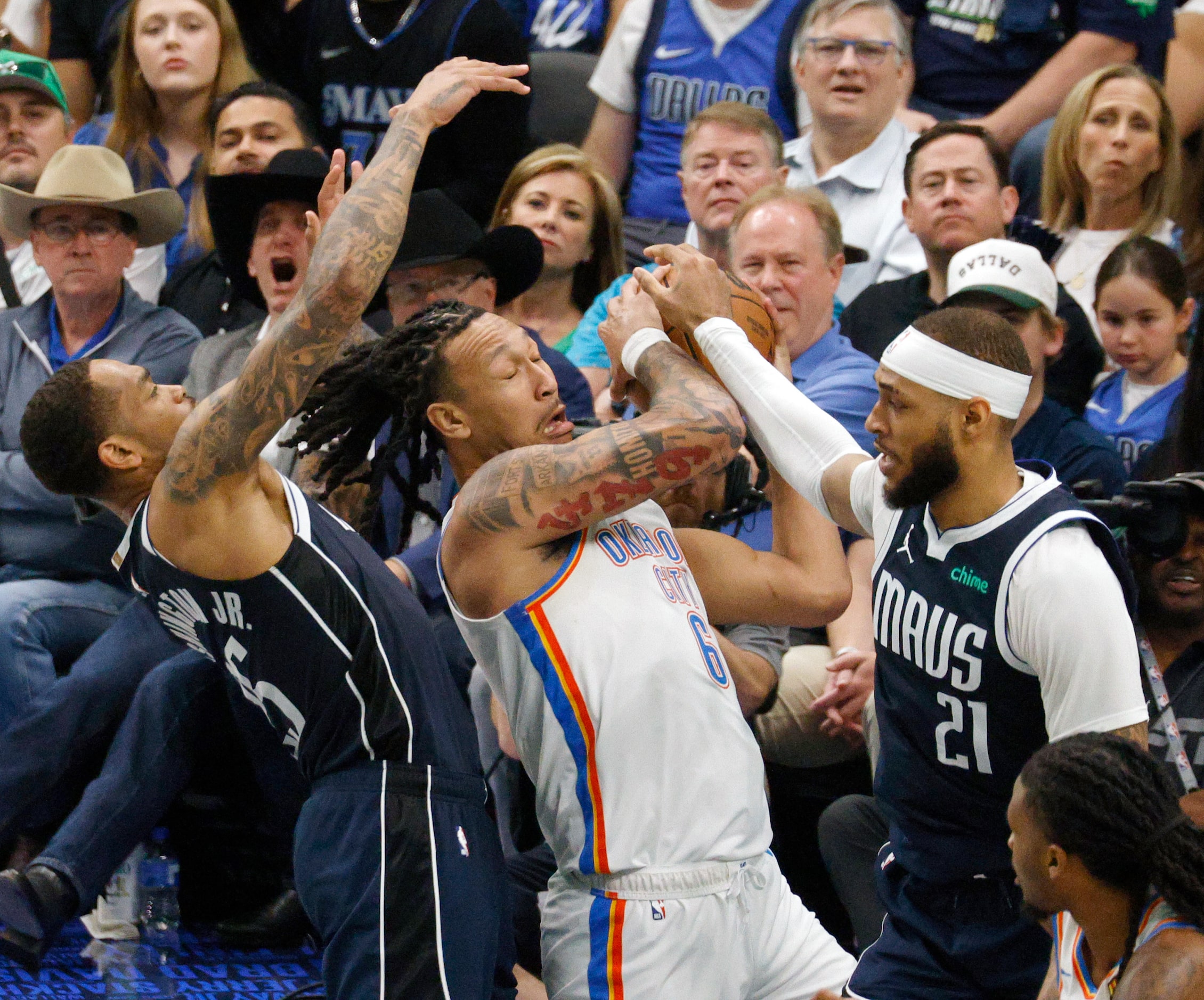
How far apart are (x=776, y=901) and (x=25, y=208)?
4.06 metres

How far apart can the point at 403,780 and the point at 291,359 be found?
90cm

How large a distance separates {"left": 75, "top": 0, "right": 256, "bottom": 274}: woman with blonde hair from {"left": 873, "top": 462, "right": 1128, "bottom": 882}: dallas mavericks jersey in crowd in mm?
3928

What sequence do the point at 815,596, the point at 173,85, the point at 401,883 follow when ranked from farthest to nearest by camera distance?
the point at 173,85 → the point at 815,596 → the point at 401,883

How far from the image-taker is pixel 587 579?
10.1 feet

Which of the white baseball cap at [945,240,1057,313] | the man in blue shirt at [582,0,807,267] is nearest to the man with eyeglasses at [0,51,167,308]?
the man in blue shirt at [582,0,807,267]

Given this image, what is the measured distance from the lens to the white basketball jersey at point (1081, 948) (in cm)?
267

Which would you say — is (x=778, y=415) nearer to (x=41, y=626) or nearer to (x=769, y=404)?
(x=769, y=404)

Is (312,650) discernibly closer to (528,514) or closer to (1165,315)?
(528,514)

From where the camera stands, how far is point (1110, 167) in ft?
18.6

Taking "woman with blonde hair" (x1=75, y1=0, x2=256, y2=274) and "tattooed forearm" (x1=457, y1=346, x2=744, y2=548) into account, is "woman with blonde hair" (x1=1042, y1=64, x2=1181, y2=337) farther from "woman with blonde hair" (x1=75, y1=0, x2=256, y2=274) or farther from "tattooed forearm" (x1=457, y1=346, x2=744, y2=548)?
"woman with blonde hair" (x1=75, y1=0, x2=256, y2=274)

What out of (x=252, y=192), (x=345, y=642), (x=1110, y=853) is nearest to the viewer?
(x=1110, y=853)

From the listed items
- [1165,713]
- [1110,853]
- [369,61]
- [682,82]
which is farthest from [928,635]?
[369,61]

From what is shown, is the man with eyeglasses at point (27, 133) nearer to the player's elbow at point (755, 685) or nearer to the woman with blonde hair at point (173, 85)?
the woman with blonde hair at point (173, 85)

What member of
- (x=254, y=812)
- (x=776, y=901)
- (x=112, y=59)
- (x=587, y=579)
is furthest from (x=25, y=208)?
(x=776, y=901)
